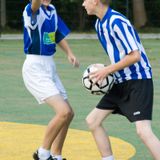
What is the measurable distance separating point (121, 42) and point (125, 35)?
88mm

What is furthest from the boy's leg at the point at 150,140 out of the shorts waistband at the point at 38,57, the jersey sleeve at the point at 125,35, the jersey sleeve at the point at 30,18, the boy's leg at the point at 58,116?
the jersey sleeve at the point at 30,18

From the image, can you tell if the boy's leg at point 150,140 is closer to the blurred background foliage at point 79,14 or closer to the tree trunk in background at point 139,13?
the blurred background foliage at point 79,14

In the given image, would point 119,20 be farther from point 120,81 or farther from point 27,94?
point 27,94

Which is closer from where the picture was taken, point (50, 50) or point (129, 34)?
point (129, 34)

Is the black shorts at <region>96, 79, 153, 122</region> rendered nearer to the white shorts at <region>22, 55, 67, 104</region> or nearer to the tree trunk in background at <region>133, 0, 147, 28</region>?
the white shorts at <region>22, 55, 67, 104</region>

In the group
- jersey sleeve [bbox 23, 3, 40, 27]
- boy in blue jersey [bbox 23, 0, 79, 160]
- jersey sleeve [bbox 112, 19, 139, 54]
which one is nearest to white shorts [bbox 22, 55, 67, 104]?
boy in blue jersey [bbox 23, 0, 79, 160]

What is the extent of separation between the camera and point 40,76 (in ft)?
27.9

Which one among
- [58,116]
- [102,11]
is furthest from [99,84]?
[58,116]

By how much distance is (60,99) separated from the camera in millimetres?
8461

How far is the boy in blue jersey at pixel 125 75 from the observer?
759 cm

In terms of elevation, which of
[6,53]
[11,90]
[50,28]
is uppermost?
[50,28]

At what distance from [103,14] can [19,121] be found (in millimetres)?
4028

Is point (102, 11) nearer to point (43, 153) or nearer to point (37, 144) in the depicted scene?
point (43, 153)

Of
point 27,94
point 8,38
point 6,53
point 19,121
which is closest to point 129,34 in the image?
point 19,121
